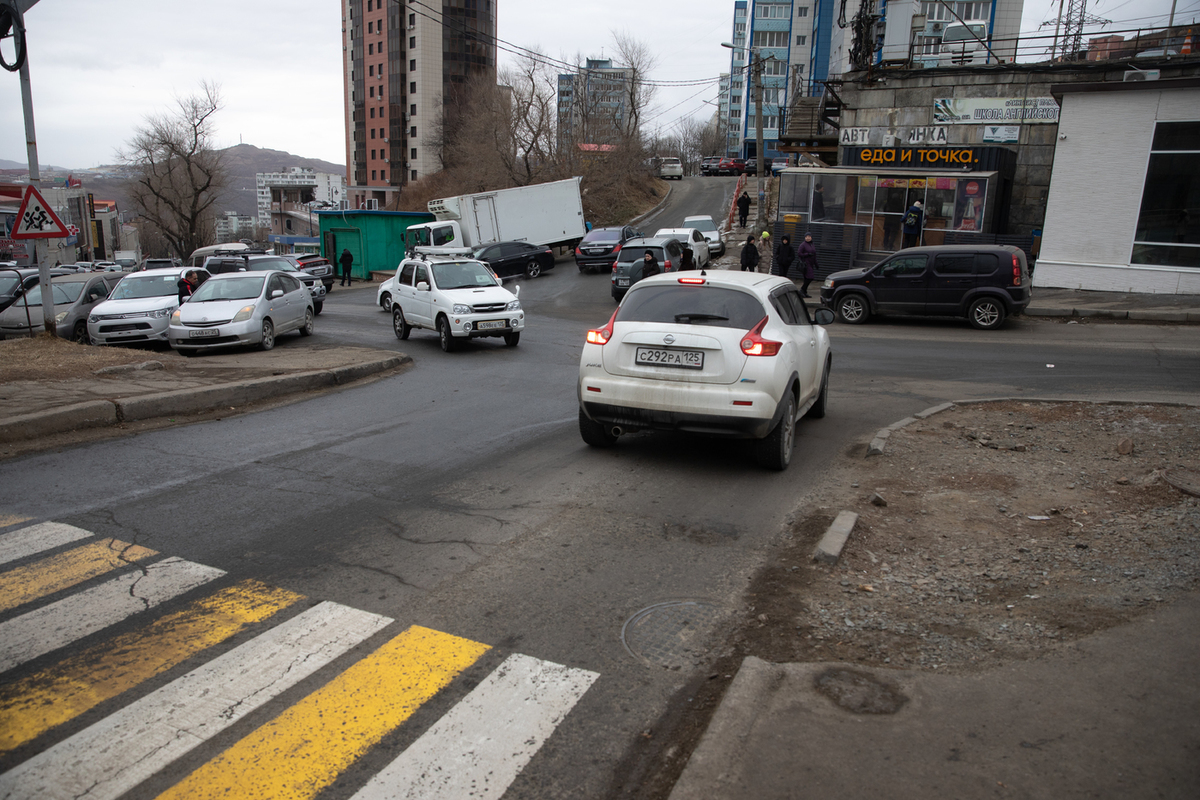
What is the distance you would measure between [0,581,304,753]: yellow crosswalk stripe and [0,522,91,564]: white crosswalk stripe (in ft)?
5.21

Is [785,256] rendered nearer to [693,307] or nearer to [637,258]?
[637,258]

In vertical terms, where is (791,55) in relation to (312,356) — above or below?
above

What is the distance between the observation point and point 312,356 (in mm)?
13812

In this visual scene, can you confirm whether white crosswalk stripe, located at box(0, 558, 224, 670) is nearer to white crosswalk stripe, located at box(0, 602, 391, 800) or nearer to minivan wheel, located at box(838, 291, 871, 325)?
white crosswalk stripe, located at box(0, 602, 391, 800)

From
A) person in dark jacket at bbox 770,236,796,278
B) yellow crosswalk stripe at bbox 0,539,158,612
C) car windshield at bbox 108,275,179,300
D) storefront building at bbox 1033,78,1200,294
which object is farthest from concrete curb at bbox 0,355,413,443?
storefront building at bbox 1033,78,1200,294

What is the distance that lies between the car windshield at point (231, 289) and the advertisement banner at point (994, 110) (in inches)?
1030

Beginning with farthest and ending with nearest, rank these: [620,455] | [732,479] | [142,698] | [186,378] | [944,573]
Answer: [186,378]
[620,455]
[732,479]
[944,573]
[142,698]

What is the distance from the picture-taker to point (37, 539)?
5352 mm

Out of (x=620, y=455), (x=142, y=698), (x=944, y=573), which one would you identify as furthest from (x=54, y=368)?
(x=944, y=573)

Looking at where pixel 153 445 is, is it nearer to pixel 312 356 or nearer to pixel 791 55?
pixel 312 356

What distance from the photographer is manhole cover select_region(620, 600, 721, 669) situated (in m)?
3.96

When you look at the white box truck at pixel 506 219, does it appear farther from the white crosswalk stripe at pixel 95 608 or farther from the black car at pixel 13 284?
the white crosswalk stripe at pixel 95 608

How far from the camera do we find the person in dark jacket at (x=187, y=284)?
55.7 ft

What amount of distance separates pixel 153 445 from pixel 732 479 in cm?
570
